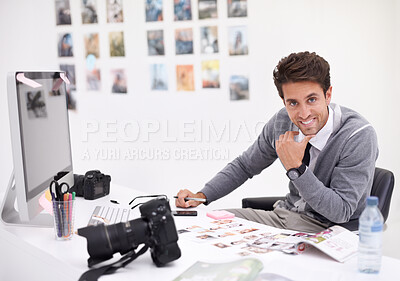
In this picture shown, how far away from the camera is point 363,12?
4.07 metres

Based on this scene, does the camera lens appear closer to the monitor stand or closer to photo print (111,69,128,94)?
the monitor stand

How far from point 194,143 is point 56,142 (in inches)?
89.5

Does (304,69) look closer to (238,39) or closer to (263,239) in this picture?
(263,239)

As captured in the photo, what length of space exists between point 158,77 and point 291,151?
2.43 meters

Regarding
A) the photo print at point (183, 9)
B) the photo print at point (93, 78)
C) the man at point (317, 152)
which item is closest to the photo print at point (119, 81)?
the photo print at point (93, 78)

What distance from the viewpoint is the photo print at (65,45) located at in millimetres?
4457

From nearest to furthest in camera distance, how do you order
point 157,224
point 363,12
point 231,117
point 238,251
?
point 157,224 → point 238,251 → point 363,12 → point 231,117

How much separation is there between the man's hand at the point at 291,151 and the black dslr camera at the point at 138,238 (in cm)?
71

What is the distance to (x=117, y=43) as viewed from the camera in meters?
4.39

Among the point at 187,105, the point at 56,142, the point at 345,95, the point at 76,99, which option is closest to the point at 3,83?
the point at 76,99

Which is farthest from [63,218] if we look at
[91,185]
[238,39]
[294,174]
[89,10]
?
[89,10]

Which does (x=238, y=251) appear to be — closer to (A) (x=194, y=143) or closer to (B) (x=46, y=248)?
(B) (x=46, y=248)

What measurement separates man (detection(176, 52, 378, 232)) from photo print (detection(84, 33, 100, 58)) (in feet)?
7.90

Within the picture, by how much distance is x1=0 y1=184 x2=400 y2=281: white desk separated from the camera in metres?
1.50
